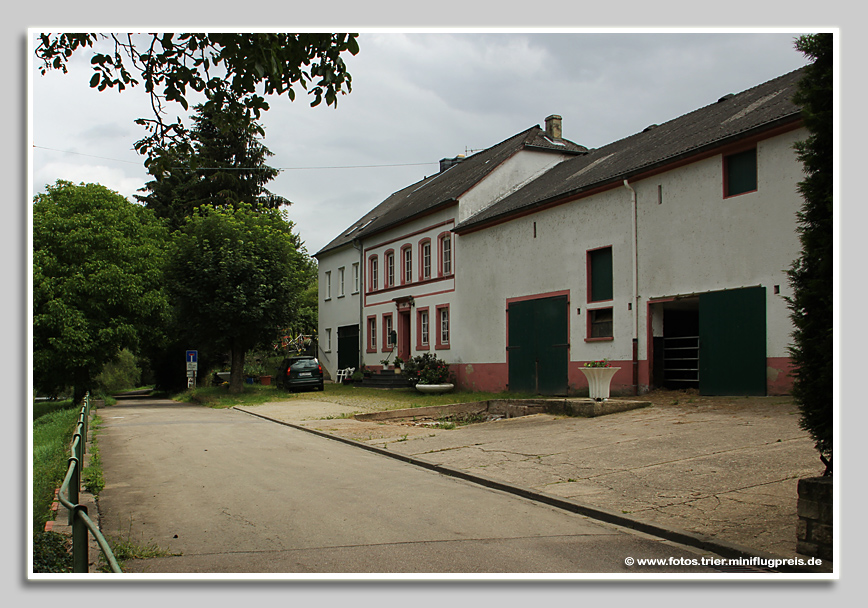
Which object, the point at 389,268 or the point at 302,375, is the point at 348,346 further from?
the point at 302,375

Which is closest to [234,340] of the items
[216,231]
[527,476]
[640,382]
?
[216,231]

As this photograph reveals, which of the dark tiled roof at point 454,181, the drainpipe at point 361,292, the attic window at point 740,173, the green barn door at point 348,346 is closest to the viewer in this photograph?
the attic window at point 740,173

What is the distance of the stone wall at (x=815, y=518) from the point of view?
5.01m

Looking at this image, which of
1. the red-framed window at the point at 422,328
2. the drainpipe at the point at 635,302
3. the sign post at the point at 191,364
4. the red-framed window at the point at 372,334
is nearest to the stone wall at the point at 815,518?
the drainpipe at the point at 635,302

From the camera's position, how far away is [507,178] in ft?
96.0

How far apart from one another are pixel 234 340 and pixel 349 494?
72.5 feet

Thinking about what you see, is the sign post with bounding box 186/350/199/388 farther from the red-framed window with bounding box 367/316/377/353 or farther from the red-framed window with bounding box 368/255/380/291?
the red-framed window with bounding box 368/255/380/291

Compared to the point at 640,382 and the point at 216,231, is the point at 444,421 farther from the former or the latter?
the point at 216,231

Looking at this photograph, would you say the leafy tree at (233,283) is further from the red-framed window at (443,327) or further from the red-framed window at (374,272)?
the red-framed window at (374,272)

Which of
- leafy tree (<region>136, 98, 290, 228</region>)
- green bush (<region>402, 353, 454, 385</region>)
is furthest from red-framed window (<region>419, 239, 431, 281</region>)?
leafy tree (<region>136, 98, 290, 228</region>)

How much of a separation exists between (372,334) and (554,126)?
42.3 ft

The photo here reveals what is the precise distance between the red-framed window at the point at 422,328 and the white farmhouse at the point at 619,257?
91 mm

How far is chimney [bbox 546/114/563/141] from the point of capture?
32.6 meters

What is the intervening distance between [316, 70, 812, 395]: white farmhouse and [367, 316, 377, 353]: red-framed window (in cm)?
146
